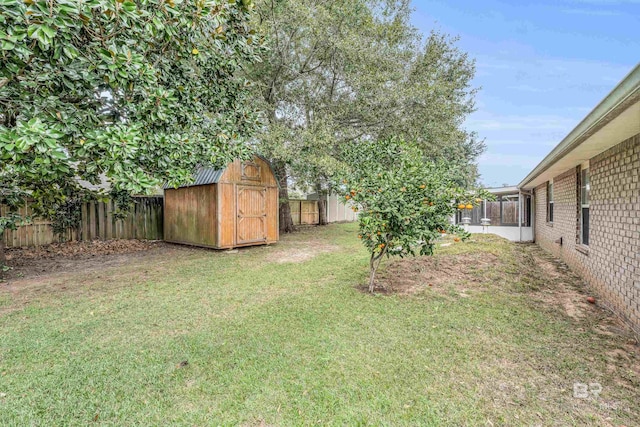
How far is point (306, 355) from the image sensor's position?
293 cm

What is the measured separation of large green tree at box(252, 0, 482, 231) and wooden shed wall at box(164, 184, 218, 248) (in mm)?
2255

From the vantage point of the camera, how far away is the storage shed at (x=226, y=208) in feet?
28.7

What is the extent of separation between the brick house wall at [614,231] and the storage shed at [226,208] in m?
7.81

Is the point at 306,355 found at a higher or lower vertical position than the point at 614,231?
lower

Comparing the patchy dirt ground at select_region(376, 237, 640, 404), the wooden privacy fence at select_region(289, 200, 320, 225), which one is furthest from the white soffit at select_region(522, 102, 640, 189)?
the wooden privacy fence at select_region(289, 200, 320, 225)

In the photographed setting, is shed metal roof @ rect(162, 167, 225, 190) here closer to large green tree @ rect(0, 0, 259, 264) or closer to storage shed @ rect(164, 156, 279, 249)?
storage shed @ rect(164, 156, 279, 249)

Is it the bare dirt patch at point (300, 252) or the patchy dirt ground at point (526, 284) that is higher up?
the bare dirt patch at point (300, 252)

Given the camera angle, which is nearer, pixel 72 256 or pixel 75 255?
pixel 72 256

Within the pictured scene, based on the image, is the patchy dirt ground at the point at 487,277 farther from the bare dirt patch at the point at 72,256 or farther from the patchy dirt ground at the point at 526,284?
the bare dirt patch at the point at 72,256

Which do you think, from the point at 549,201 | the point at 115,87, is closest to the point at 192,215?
the point at 115,87

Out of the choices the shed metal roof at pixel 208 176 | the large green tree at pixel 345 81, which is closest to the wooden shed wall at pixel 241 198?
the shed metal roof at pixel 208 176

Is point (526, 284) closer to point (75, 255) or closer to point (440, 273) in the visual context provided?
point (440, 273)

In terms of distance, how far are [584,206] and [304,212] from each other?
14523 millimetres

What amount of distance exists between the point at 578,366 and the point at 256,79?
34.6 feet
